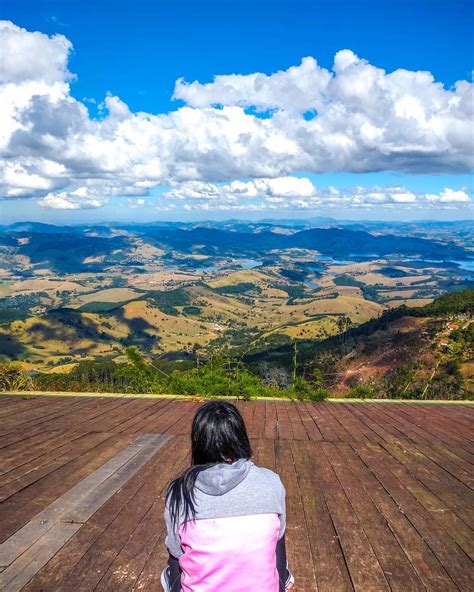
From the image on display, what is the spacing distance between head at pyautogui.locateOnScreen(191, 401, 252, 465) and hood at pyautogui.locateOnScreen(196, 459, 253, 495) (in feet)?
0.27

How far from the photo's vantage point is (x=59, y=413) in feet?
28.8

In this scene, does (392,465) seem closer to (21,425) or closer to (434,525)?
(434,525)

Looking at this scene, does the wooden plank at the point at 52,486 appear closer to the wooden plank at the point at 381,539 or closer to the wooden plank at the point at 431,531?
the wooden plank at the point at 381,539

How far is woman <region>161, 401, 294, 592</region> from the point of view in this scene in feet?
8.71

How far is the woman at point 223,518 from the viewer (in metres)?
2.65

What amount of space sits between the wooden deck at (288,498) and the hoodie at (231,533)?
881 mm

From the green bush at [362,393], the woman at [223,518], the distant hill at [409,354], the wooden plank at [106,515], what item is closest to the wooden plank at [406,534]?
the woman at [223,518]

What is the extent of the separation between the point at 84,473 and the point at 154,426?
96.9 inches

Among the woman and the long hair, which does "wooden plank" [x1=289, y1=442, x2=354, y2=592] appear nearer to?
the woman

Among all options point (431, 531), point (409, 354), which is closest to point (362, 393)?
point (431, 531)

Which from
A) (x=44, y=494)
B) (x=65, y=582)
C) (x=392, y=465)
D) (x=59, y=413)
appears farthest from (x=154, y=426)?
(x=65, y=582)

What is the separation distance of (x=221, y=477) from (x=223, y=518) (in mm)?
229

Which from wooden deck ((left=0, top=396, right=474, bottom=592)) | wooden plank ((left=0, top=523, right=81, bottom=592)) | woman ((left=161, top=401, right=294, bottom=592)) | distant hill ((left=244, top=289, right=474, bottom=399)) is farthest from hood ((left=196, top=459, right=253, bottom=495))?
distant hill ((left=244, top=289, right=474, bottom=399))

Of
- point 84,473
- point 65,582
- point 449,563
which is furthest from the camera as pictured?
point 84,473
